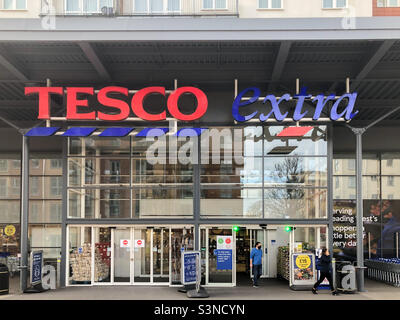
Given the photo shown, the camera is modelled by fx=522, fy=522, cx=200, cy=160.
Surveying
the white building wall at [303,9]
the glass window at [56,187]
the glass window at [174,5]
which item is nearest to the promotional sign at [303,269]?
the white building wall at [303,9]

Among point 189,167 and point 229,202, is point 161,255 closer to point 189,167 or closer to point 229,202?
point 229,202

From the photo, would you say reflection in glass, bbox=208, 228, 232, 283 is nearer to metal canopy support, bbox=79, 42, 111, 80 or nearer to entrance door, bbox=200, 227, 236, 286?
entrance door, bbox=200, 227, 236, 286

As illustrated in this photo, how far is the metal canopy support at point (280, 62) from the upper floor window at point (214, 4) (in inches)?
108

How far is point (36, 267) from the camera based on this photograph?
17453 millimetres

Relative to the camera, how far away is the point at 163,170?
18984 mm

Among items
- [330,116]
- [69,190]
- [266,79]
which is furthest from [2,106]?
[330,116]

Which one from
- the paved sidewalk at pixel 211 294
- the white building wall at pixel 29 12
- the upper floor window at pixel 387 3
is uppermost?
the upper floor window at pixel 387 3

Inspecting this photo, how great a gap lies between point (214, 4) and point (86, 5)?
14.3 feet

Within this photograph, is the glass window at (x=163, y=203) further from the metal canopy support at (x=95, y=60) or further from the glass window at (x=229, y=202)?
the metal canopy support at (x=95, y=60)

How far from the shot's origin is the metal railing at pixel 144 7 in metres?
17.5

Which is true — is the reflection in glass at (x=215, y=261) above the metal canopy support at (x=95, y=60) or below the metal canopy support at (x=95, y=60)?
below

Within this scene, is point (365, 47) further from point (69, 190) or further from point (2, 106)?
point (2, 106)

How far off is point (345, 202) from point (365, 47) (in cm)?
864

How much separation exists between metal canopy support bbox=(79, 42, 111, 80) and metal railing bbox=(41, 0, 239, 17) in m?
1.67
